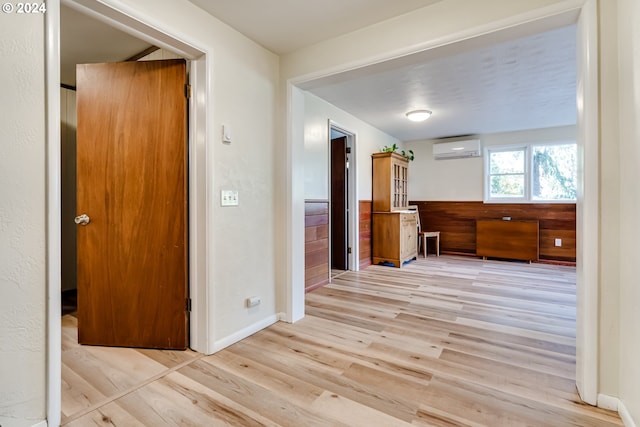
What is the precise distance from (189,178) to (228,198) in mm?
288

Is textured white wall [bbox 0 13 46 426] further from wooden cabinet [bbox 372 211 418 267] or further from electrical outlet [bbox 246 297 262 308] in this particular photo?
wooden cabinet [bbox 372 211 418 267]

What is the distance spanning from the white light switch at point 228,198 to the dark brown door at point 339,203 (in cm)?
254

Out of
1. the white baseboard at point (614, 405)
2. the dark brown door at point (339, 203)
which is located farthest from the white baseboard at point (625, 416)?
the dark brown door at point (339, 203)

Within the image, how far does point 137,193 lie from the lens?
6.62 ft

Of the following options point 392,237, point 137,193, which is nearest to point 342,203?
point 392,237

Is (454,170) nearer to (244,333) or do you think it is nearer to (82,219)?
(244,333)

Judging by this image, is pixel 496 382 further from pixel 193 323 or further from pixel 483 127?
pixel 483 127

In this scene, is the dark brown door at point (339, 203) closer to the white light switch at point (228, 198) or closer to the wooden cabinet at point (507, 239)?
the white light switch at point (228, 198)

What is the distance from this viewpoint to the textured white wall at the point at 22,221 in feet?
3.92

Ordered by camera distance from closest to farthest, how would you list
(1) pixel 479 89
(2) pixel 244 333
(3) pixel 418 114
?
1. (2) pixel 244 333
2. (1) pixel 479 89
3. (3) pixel 418 114

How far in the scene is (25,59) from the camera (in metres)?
1.23

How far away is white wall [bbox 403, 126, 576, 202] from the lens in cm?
519

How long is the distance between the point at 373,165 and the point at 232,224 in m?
3.29

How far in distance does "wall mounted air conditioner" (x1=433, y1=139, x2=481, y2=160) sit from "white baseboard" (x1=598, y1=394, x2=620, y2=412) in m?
4.65
